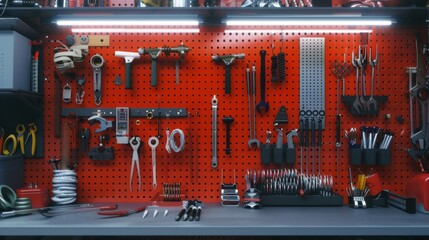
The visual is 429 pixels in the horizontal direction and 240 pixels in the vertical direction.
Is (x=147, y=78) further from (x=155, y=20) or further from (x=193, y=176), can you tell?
(x=193, y=176)

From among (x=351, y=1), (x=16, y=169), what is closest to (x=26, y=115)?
(x=16, y=169)

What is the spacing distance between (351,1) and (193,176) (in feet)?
3.92

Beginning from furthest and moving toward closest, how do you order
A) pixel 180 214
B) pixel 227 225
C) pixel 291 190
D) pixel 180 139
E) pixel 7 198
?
pixel 180 139 < pixel 291 190 < pixel 7 198 < pixel 180 214 < pixel 227 225

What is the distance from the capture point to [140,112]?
1951 millimetres

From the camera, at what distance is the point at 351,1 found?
5.95 ft

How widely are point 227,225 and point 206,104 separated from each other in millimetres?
754

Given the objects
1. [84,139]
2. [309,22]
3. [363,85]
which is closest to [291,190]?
[363,85]

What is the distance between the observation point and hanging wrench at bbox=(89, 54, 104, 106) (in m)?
1.93

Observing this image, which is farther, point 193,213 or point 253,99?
point 253,99

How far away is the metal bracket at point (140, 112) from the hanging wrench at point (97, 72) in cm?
6

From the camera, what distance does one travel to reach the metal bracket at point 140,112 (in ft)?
6.37

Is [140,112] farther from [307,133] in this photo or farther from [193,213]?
[307,133]

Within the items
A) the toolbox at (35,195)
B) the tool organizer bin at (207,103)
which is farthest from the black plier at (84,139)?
the toolbox at (35,195)

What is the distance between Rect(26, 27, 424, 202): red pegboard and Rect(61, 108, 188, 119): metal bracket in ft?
0.10
